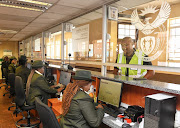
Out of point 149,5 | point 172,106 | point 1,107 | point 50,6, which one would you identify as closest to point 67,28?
point 50,6

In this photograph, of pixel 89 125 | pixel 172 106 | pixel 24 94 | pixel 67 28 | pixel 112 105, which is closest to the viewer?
pixel 172 106

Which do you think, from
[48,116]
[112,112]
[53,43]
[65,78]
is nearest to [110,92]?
[112,112]

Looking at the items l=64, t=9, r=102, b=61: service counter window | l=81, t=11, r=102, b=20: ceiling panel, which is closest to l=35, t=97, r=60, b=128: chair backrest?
l=64, t=9, r=102, b=61: service counter window

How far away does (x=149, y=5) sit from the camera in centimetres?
239

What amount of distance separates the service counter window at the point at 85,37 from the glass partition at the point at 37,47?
2919 mm

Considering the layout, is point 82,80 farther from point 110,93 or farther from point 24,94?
point 24,94

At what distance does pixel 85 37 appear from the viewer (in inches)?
161

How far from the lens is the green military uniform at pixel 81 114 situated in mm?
1830

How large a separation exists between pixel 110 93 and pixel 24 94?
1.88 meters

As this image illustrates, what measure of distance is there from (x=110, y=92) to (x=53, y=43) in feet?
14.6

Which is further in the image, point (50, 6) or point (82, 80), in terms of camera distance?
point (50, 6)

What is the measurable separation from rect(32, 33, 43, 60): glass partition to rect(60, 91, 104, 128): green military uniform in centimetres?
589

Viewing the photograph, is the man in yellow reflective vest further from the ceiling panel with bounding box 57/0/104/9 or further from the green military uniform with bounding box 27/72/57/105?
the green military uniform with bounding box 27/72/57/105

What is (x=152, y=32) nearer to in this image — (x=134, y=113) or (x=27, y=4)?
(x=134, y=113)
